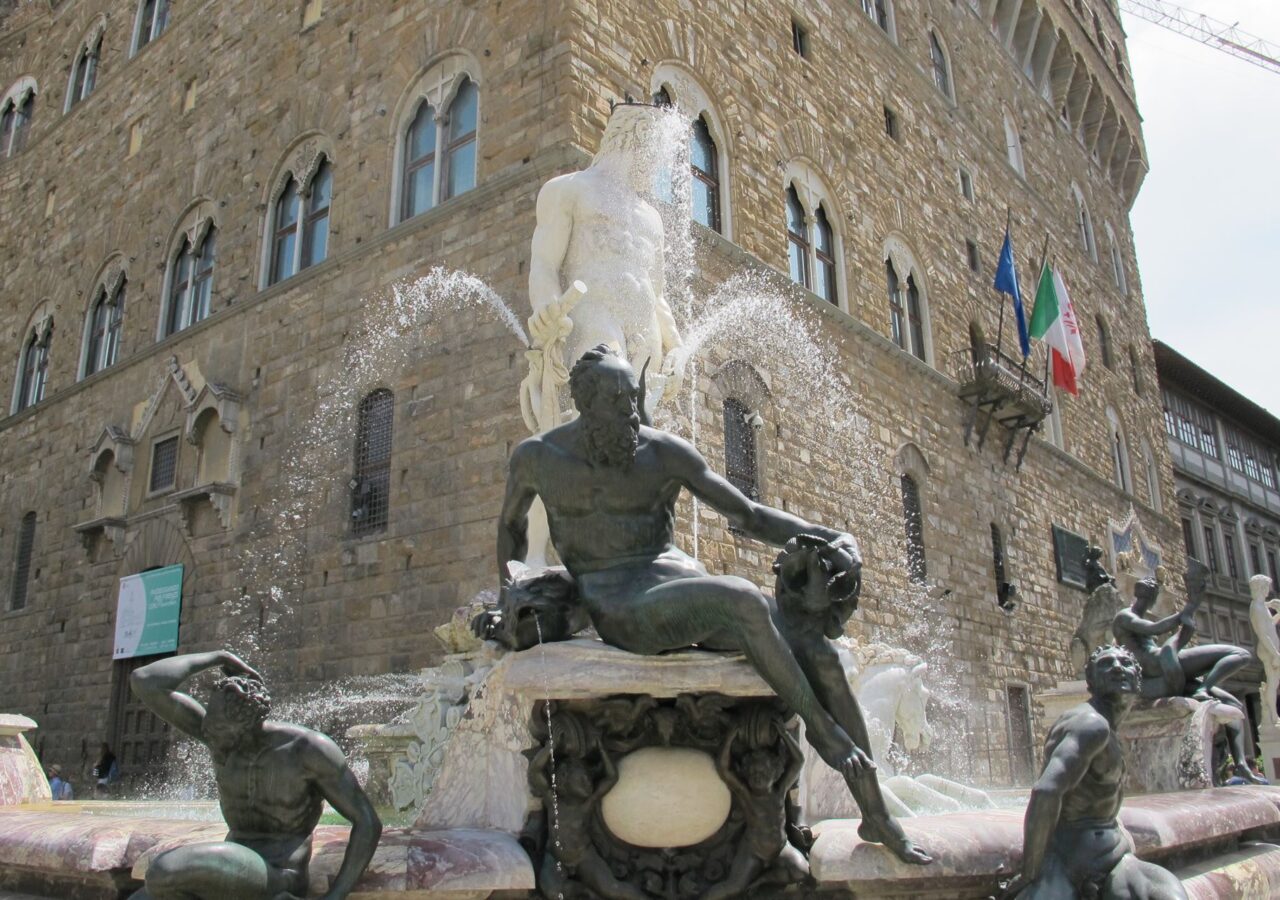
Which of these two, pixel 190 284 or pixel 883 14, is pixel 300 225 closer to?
pixel 190 284

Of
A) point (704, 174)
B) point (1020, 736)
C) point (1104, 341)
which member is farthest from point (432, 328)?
point (1104, 341)

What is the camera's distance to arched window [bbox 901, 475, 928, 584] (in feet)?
43.4

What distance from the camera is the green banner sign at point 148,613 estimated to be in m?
11.9

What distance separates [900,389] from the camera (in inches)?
547

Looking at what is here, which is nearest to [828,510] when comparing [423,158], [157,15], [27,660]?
[423,158]

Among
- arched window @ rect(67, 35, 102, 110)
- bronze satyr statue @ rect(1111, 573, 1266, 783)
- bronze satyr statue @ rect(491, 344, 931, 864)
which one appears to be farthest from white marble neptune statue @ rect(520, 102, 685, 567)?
arched window @ rect(67, 35, 102, 110)

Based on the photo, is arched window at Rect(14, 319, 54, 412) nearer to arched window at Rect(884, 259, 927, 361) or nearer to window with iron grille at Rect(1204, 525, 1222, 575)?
arched window at Rect(884, 259, 927, 361)

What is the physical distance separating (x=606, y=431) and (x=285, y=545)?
8939mm

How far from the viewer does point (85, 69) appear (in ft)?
60.3

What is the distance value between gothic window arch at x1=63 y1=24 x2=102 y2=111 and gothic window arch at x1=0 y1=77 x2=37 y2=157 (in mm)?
1645

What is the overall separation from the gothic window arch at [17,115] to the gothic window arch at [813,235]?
1533cm

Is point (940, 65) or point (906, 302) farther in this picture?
point (940, 65)

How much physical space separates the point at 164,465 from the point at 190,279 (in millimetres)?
2730

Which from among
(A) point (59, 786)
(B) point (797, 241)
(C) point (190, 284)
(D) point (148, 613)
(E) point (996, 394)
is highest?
(C) point (190, 284)
